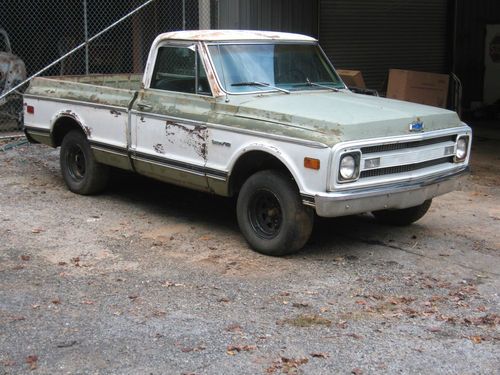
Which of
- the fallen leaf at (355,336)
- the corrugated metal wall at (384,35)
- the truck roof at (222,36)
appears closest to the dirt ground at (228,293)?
the fallen leaf at (355,336)

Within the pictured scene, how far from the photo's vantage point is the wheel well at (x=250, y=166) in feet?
20.7

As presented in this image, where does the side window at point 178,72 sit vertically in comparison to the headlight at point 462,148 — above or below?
above

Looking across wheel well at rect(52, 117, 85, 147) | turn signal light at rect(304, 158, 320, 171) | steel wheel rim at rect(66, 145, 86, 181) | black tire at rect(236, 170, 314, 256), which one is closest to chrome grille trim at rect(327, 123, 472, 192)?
turn signal light at rect(304, 158, 320, 171)

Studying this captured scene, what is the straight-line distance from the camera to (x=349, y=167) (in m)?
5.83

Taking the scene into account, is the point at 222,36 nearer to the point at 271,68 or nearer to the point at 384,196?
the point at 271,68

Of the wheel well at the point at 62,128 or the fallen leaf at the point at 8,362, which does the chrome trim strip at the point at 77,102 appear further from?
the fallen leaf at the point at 8,362

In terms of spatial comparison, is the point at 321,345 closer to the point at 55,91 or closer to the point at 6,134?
the point at 55,91

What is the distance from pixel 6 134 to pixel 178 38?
6186 mm

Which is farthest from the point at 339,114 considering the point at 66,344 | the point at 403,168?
the point at 66,344

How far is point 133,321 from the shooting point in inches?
194

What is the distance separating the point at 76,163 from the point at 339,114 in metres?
3.84

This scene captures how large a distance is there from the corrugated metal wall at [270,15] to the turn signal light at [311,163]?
7.47 m

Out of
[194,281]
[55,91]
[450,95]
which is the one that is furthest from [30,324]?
[450,95]

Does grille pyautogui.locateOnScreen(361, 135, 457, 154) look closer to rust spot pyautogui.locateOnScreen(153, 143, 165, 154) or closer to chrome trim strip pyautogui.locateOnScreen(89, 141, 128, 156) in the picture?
rust spot pyautogui.locateOnScreen(153, 143, 165, 154)
